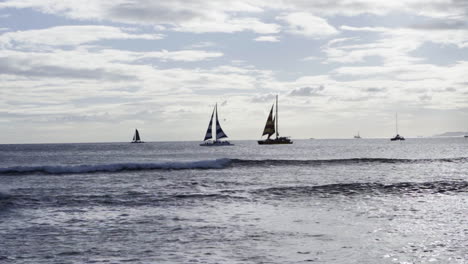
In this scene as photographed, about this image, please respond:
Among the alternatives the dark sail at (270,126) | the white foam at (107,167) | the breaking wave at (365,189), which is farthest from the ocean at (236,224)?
the dark sail at (270,126)

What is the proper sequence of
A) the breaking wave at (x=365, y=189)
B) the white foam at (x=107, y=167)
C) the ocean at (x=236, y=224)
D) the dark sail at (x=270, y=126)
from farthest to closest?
1. the dark sail at (x=270, y=126)
2. the white foam at (x=107, y=167)
3. the breaking wave at (x=365, y=189)
4. the ocean at (x=236, y=224)

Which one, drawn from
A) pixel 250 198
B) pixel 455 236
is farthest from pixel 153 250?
pixel 250 198

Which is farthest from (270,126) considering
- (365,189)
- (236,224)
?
(236,224)

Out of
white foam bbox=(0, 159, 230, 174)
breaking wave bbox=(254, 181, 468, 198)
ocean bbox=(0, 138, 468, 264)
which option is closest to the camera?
ocean bbox=(0, 138, 468, 264)

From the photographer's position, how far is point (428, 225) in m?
15.9

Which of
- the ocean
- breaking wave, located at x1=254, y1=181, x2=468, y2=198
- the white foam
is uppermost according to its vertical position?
the white foam

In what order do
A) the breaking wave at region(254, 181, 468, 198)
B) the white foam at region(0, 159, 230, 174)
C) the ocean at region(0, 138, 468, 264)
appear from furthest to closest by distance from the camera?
1. the white foam at region(0, 159, 230, 174)
2. the breaking wave at region(254, 181, 468, 198)
3. the ocean at region(0, 138, 468, 264)

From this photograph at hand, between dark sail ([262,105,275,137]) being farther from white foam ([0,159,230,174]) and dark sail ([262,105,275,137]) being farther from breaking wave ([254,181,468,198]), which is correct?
breaking wave ([254,181,468,198])

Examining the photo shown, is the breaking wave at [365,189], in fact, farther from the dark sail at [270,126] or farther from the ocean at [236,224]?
the dark sail at [270,126]

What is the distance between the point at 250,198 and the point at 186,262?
12500 mm

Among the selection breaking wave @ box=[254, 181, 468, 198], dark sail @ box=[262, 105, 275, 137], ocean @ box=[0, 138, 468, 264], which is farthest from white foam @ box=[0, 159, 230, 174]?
dark sail @ box=[262, 105, 275, 137]

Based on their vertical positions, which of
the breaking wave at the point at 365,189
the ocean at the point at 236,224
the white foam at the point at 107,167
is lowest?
the breaking wave at the point at 365,189

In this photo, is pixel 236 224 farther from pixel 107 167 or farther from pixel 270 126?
pixel 270 126

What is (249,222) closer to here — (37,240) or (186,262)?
(186,262)
